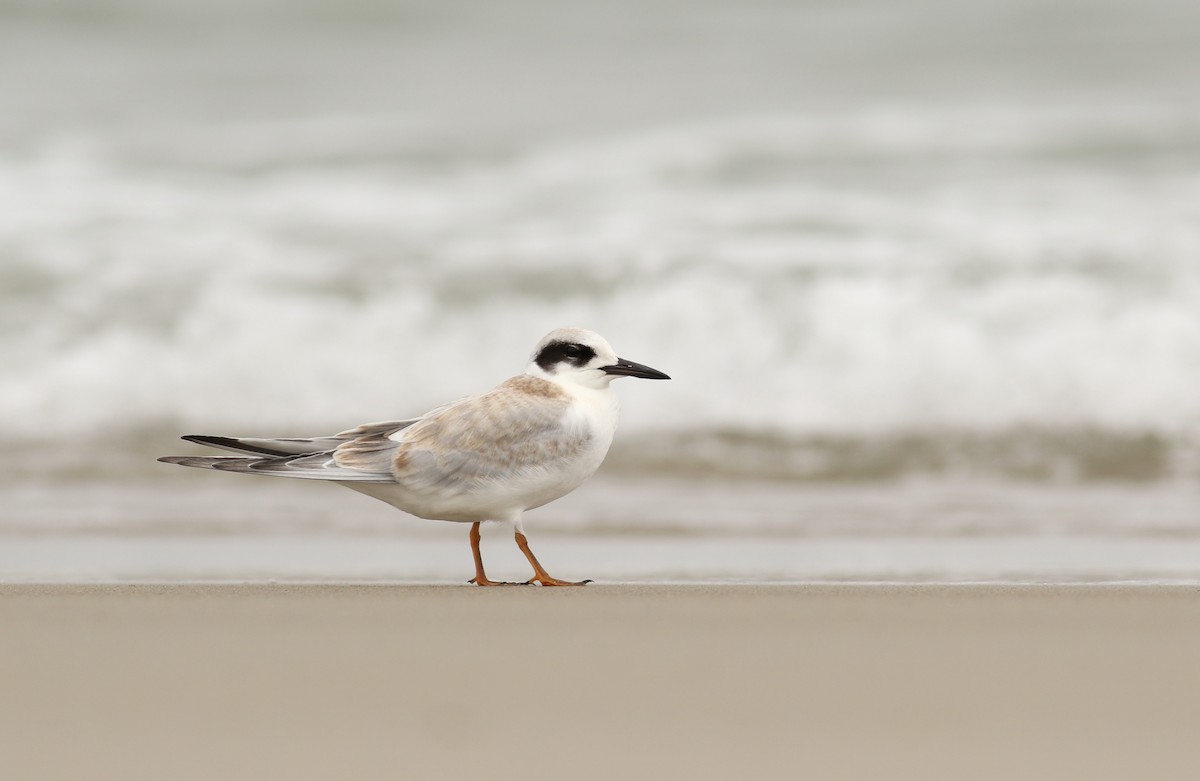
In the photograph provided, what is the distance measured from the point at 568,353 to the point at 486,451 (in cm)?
39

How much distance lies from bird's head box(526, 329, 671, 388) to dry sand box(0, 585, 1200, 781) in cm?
72

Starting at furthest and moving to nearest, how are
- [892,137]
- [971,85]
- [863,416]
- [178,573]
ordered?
[971,85]
[892,137]
[863,416]
[178,573]

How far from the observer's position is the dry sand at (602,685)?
221 cm

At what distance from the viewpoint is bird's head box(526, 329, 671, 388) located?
13.9 ft

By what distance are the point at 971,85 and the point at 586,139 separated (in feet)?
9.53

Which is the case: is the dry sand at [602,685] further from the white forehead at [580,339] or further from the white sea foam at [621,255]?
the white sea foam at [621,255]

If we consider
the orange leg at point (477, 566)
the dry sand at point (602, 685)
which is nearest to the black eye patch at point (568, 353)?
the orange leg at point (477, 566)

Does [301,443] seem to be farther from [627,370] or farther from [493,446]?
[627,370]

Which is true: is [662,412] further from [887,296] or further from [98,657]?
[98,657]

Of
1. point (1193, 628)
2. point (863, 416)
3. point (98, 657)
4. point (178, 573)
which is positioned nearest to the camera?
point (98, 657)

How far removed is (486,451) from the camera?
4070 millimetres

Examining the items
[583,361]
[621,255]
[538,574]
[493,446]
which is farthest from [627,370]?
[621,255]

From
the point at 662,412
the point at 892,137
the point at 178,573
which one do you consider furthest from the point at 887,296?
the point at 178,573

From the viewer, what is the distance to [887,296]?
800cm
